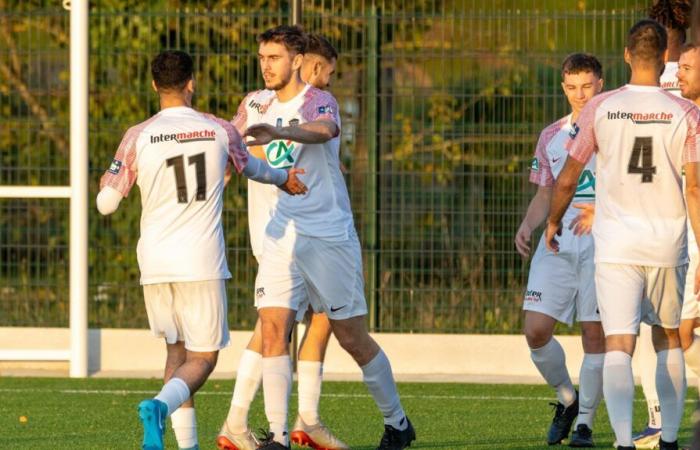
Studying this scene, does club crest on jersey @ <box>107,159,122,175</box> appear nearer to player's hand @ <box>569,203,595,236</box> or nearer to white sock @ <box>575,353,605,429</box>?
player's hand @ <box>569,203,595,236</box>

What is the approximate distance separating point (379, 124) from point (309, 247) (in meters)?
5.12

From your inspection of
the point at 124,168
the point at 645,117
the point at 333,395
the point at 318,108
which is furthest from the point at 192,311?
the point at 333,395

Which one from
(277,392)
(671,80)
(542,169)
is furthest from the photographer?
(542,169)

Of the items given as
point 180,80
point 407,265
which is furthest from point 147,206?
point 407,265

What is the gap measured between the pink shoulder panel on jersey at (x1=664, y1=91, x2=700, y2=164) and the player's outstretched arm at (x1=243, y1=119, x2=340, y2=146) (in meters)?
1.62

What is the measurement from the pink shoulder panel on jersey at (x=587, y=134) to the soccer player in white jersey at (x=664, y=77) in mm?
1236

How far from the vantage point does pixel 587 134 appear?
24.5 ft

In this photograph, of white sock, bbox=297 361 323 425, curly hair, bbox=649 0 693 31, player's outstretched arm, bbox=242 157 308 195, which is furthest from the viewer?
curly hair, bbox=649 0 693 31

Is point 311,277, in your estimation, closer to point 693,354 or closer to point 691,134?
point 691,134

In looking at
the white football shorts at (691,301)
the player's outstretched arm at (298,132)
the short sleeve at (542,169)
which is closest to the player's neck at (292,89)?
the player's outstretched arm at (298,132)

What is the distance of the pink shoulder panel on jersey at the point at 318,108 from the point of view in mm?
8062

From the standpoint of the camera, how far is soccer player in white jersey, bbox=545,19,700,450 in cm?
740

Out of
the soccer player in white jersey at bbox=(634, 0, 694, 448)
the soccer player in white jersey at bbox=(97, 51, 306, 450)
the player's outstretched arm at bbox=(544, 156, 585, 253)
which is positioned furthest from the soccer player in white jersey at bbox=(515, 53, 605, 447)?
the soccer player in white jersey at bbox=(97, 51, 306, 450)

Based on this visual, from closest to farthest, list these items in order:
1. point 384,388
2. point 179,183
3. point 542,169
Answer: point 179,183 → point 384,388 → point 542,169
